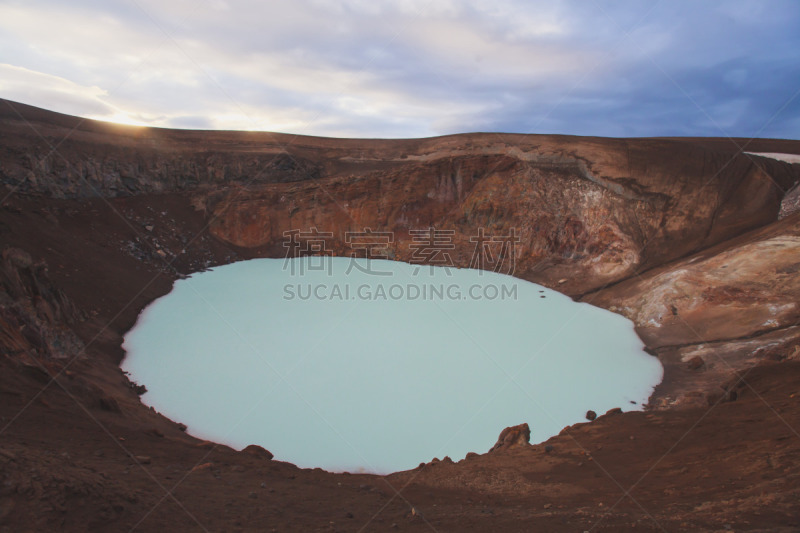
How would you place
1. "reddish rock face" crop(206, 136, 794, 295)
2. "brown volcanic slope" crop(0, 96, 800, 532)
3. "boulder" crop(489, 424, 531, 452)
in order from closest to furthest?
1. "brown volcanic slope" crop(0, 96, 800, 532)
2. "boulder" crop(489, 424, 531, 452)
3. "reddish rock face" crop(206, 136, 794, 295)

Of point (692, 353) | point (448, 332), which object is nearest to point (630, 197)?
point (692, 353)

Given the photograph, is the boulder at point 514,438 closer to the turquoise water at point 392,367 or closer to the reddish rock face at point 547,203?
the turquoise water at point 392,367

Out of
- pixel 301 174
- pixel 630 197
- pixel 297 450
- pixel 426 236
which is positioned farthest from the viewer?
pixel 301 174

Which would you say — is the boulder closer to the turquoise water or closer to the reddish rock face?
the turquoise water

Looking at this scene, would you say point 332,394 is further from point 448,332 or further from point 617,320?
point 617,320

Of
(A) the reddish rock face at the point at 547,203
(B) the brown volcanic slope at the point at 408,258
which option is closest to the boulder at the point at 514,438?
(B) the brown volcanic slope at the point at 408,258

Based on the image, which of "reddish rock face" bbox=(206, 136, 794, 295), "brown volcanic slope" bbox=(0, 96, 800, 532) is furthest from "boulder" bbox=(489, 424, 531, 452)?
"reddish rock face" bbox=(206, 136, 794, 295)

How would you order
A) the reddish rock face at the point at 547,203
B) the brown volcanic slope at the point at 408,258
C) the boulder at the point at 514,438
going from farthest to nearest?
the reddish rock face at the point at 547,203 → the boulder at the point at 514,438 → the brown volcanic slope at the point at 408,258

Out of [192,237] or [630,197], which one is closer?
[630,197]
